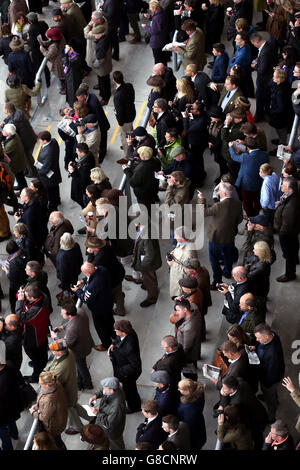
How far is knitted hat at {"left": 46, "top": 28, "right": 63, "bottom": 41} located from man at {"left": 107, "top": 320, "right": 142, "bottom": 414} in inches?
291

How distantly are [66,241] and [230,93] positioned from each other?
13.3 ft

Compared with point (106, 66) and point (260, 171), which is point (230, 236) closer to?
point (260, 171)

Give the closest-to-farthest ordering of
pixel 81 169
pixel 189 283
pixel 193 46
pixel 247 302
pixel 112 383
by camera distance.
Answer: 1. pixel 112 383
2. pixel 247 302
3. pixel 189 283
4. pixel 81 169
5. pixel 193 46

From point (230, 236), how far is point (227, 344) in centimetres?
259

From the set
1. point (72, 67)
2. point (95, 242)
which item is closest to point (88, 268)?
point (95, 242)

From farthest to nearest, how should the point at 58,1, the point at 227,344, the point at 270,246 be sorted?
the point at 58,1
the point at 270,246
the point at 227,344

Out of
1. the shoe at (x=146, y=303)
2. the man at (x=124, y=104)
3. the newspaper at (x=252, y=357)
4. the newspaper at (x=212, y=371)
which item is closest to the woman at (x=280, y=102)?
the man at (x=124, y=104)

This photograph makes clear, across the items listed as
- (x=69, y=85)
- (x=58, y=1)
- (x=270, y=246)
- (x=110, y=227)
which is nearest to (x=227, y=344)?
(x=270, y=246)

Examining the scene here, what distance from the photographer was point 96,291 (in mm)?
13930

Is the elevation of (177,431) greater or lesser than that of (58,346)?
lesser

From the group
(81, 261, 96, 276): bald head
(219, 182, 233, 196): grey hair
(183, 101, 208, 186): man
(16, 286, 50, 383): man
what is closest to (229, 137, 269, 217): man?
(183, 101, 208, 186): man

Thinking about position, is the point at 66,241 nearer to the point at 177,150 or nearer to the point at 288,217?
the point at 177,150

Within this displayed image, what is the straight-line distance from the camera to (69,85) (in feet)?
60.1

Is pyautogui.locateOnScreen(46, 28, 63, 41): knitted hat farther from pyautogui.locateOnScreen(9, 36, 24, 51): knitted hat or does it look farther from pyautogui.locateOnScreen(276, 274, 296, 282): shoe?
pyautogui.locateOnScreen(276, 274, 296, 282): shoe
